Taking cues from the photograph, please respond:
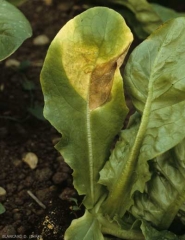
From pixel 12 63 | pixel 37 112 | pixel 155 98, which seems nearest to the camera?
pixel 155 98

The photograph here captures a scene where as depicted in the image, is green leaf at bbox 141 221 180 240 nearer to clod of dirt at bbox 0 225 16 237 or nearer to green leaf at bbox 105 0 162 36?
clod of dirt at bbox 0 225 16 237

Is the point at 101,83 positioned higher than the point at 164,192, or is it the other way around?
the point at 101,83

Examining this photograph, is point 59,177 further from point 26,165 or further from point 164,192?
point 164,192

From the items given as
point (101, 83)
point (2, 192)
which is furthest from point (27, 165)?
point (101, 83)

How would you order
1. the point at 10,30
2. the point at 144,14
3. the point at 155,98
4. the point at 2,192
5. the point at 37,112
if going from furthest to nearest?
the point at 144,14
the point at 37,112
the point at 2,192
the point at 10,30
the point at 155,98

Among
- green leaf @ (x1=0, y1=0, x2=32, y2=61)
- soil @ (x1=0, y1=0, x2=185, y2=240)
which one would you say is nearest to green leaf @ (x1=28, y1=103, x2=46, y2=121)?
soil @ (x1=0, y1=0, x2=185, y2=240)

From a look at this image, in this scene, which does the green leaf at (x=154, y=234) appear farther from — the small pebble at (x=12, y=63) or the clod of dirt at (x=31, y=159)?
the small pebble at (x=12, y=63)
